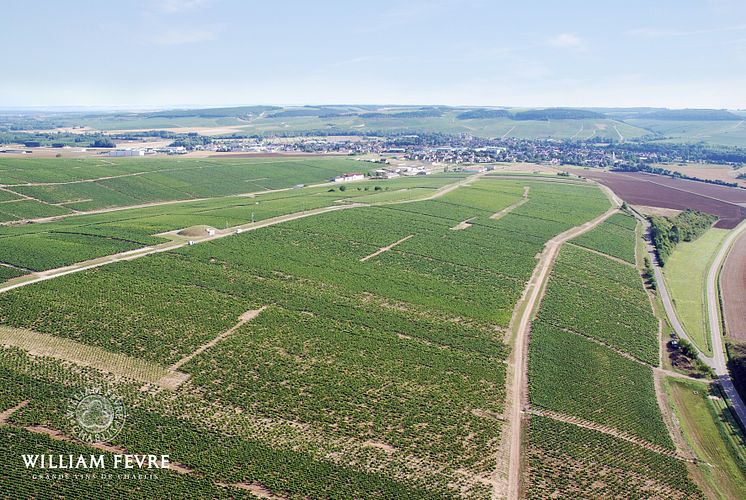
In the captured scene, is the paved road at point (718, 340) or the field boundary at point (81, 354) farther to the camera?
the paved road at point (718, 340)

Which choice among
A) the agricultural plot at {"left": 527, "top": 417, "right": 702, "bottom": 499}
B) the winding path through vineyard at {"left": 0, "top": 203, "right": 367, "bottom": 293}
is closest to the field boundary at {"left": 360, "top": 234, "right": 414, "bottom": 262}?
the winding path through vineyard at {"left": 0, "top": 203, "right": 367, "bottom": 293}

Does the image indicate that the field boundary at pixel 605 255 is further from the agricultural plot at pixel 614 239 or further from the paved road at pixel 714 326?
the paved road at pixel 714 326

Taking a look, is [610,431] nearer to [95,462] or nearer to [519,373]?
[519,373]

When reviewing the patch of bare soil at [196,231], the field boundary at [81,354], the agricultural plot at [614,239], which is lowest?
the field boundary at [81,354]

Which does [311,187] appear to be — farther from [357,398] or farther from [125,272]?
[357,398]

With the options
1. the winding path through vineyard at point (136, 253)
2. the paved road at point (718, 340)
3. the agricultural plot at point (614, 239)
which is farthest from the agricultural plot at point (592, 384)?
the winding path through vineyard at point (136, 253)

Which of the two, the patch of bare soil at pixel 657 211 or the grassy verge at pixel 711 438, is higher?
the patch of bare soil at pixel 657 211

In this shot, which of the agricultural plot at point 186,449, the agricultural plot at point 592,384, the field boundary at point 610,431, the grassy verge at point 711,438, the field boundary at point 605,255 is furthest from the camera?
the field boundary at point 605,255

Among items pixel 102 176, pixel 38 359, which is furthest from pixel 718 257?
pixel 102 176
